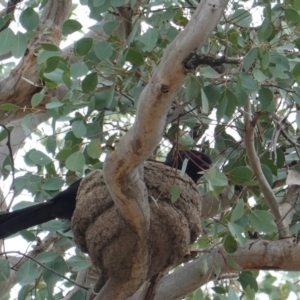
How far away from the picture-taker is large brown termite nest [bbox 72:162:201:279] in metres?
2.69

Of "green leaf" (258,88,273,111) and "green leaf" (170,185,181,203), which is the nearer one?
"green leaf" (170,185,181,203)

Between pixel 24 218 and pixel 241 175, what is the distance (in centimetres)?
106

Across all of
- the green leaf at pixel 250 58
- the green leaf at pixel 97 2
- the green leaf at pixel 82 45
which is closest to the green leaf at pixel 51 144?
the green leaf at pixel 82 45

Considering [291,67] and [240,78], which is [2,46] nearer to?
[240,78]

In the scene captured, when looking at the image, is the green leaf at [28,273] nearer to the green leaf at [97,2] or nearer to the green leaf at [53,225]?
the green leaf at [53,225]

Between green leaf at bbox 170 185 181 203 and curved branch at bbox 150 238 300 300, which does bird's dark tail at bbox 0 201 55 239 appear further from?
green leaf at bbox 170 185 181 203

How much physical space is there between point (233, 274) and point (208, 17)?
1.68 m

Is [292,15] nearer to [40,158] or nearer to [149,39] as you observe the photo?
[149,39]

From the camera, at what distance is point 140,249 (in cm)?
269

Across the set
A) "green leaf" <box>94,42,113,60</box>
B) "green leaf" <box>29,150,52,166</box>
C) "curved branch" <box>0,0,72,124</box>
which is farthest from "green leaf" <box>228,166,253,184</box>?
"curved branch" <box>0,0,72,124</box>

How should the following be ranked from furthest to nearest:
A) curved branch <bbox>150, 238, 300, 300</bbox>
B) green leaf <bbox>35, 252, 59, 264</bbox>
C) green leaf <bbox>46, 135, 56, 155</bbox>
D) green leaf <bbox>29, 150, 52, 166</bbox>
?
green leaf <bbox>46, 135, 56, 155</bbox> → green leaf <bbox>29, 150, 52, 166</bbox> → green leaf <bbox>35, 252, 59, 264</bbox> → curved branch <bbox>150, 238, 300, 300</bbox>

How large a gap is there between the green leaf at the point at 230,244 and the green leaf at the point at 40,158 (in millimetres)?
926

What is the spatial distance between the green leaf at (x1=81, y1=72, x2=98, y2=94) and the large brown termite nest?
1.13ft

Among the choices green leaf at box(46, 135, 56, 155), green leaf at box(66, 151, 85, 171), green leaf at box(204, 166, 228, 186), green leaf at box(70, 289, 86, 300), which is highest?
green leaf at box(46, 135, 56, 155)
